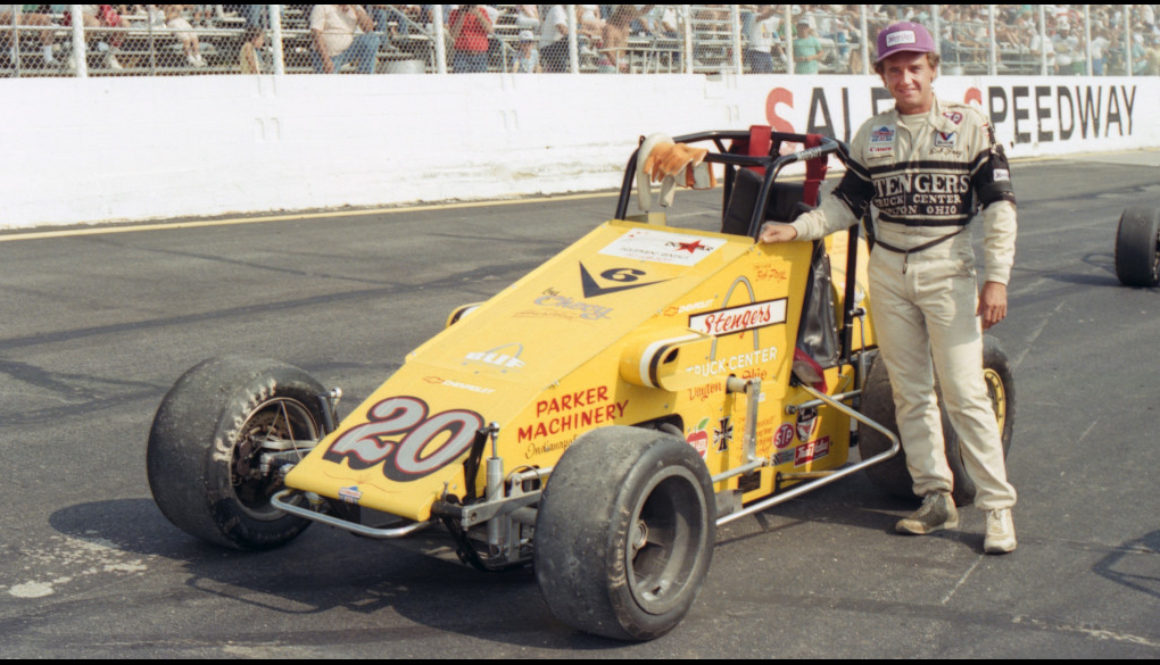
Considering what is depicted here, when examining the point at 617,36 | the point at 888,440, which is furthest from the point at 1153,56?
the point at 888,440

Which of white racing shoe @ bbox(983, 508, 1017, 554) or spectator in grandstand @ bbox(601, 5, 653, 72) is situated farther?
spectator in grandstand @ bbox(601, 5, 653, 72)

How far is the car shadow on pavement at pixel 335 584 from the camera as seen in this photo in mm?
4234

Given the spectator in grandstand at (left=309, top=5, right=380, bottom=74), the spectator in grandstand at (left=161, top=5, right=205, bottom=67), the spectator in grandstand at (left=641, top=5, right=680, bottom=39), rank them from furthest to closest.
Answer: the spectator in grandstand at (left=641, top=5, right=680, bottom=39), the spectator in grandstand at (left=309, top=5, right=380, bottom=74), the spectator in grandstand at (left=161, top=5, right=205, bottom=67)

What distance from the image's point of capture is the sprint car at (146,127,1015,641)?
13.5 ft

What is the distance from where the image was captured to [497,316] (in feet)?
16.9

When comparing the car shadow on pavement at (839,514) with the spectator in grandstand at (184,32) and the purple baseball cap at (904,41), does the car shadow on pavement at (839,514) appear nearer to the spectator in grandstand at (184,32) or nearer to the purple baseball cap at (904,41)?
the purple baseball cap at (904,41)

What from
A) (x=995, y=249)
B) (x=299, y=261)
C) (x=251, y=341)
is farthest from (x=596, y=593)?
(x=299, y=261)

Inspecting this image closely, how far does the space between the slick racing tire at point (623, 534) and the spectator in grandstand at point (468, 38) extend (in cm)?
1270

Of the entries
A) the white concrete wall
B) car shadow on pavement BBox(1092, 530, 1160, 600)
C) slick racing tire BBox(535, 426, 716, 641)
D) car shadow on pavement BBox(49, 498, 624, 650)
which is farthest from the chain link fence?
car shadow on pavement BBox(1092, 530, 1160, 600)

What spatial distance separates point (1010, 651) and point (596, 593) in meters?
1.39

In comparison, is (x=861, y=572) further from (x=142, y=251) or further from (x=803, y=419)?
(x=142, y=251)

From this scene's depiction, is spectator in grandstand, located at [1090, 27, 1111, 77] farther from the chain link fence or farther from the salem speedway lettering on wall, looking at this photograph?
the chain link fence

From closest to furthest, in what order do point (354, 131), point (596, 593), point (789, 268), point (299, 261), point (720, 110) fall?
1. point (596, 593)
2. point (789, 268)
3. point (299, 261)
4. point (354, 131)
5. point (720, 110)

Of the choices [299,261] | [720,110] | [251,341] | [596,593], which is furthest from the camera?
[720,110]
